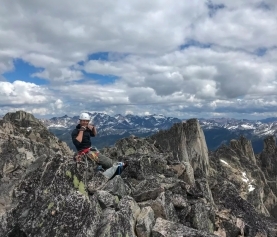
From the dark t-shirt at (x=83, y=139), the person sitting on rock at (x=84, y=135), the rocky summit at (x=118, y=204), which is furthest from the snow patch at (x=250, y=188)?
the dark t-shirt at (x=83, y=139)

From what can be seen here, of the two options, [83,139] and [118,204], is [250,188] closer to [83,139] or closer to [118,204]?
[83,139]

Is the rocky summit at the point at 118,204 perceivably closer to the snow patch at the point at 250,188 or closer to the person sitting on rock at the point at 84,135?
the person sitting on rock at the point at 84,135

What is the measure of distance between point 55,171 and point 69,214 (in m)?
3.16

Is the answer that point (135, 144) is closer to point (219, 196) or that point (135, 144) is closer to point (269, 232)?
point (219, 196)

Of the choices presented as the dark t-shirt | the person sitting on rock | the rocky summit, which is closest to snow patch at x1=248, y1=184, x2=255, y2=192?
the rocky summit

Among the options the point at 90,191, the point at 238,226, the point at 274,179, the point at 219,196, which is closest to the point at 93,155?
the point at 90,191

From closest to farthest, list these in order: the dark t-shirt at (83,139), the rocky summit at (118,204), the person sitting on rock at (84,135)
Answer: the rocky summit at (118,204) → the person sitting on rock at (84,135) → the dark t-shirt at (83,139)

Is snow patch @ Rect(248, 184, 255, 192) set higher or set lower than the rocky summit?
lower

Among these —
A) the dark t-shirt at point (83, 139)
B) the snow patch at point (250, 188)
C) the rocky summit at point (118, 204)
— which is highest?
the dark t-shirt at point (83, 139)

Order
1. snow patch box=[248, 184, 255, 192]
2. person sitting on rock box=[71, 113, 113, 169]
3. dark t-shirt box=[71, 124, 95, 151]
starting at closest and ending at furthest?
person sitting on rock box=[71, 113, 113, 169] → dark t-shirt box=[71, 124, 95, 151] → snow patch box=[248, 184, 255, 192]

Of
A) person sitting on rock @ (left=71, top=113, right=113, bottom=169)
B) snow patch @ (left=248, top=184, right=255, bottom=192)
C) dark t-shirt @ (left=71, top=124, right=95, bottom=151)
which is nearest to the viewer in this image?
person sitting on rock @ (left=71, top=113, right=113, bottom=169)

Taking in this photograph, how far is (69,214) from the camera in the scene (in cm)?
1744

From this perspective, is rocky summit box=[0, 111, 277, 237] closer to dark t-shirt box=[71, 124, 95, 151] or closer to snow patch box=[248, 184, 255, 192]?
dark t-shirt box=[71, 124, 95, 151]

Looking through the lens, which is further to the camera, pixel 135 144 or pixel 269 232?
pixel 135 144
